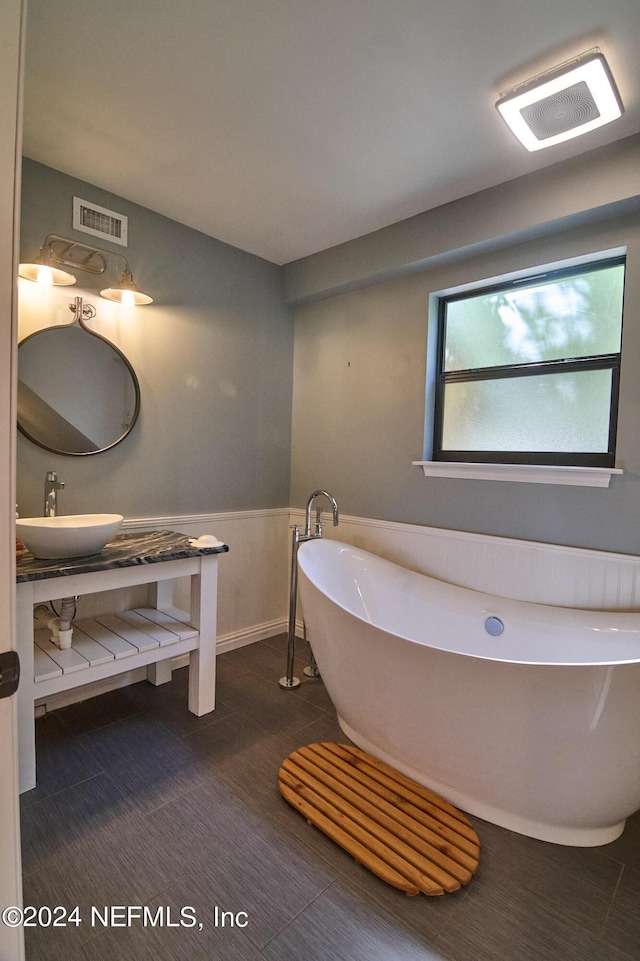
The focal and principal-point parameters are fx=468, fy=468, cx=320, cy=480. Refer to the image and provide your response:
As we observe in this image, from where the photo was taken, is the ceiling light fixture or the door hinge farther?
the ceiling light fixture

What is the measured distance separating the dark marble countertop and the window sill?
120cm

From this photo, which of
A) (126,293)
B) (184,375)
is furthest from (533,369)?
(126,293)

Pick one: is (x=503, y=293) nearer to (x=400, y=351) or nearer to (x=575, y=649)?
(x=400, y=351)

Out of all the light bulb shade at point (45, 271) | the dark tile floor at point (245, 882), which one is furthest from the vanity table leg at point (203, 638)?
the light bulb shade at point (45, 271)

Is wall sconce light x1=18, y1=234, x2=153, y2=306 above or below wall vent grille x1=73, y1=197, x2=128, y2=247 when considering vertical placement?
below

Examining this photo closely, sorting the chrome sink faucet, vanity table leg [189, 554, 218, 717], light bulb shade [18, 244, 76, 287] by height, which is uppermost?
light bulb shade [18, 244, 76, 287]

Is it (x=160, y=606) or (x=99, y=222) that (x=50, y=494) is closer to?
(x=160, y=606)

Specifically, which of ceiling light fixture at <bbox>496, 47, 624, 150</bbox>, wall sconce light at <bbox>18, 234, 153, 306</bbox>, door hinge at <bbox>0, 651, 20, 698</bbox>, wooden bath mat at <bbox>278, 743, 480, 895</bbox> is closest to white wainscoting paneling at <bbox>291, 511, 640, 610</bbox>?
wooden bath mat at <bbox>278, 743, 480, 895</bbox>

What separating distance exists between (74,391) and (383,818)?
2163 mm

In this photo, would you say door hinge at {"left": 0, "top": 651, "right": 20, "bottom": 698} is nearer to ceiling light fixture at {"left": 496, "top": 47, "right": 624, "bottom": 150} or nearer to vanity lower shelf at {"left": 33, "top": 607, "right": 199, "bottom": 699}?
vanity lower shelf at {"left": 33, "top": 607, "right": 199, "bottom": 699}

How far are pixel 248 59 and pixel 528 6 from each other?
84 cm

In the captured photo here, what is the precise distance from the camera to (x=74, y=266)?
2.13m

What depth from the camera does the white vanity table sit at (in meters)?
1.68

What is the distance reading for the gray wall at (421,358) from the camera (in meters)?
1.93
